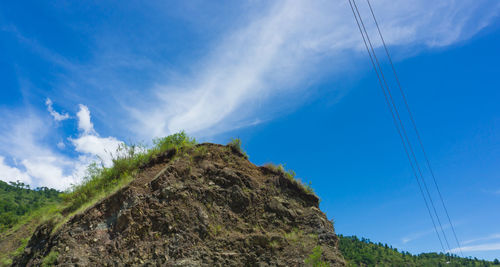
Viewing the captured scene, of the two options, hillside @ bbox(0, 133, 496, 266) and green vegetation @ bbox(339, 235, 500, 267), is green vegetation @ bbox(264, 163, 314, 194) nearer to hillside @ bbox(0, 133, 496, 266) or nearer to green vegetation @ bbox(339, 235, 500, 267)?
hillside @ bbox(0, 133, 496, 266)

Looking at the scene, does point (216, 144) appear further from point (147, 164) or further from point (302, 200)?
point (302, 200)

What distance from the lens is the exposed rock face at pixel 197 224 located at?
25.4 ft

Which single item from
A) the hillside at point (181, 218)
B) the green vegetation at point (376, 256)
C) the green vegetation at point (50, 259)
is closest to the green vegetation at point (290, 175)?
the hillside at point (181, 218)

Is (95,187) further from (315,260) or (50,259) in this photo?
(315,260)

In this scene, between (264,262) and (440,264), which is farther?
(440,264)

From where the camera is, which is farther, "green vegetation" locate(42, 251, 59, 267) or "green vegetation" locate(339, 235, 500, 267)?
"green vegetation" locate(339, 235, 500, 267)

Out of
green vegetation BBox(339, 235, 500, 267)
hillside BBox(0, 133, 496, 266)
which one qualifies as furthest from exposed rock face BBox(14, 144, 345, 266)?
green vegetation BBox(339, 235, 500, 267)

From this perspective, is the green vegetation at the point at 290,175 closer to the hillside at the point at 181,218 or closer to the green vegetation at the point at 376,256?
the hillside at the point at 181,218

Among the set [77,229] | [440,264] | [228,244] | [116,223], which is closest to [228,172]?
[228,244]

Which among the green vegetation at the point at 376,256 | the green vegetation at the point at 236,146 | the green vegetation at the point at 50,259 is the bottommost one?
the green vegetation at the point at 50,259

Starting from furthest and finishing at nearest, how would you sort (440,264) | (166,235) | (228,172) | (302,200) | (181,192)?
(440,264) → (302,200) → (228,172) → (181,192) → (166,235)

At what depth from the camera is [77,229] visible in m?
7.79

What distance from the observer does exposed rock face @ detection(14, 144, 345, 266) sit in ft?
25.4

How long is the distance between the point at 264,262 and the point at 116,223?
4412 millimetres
